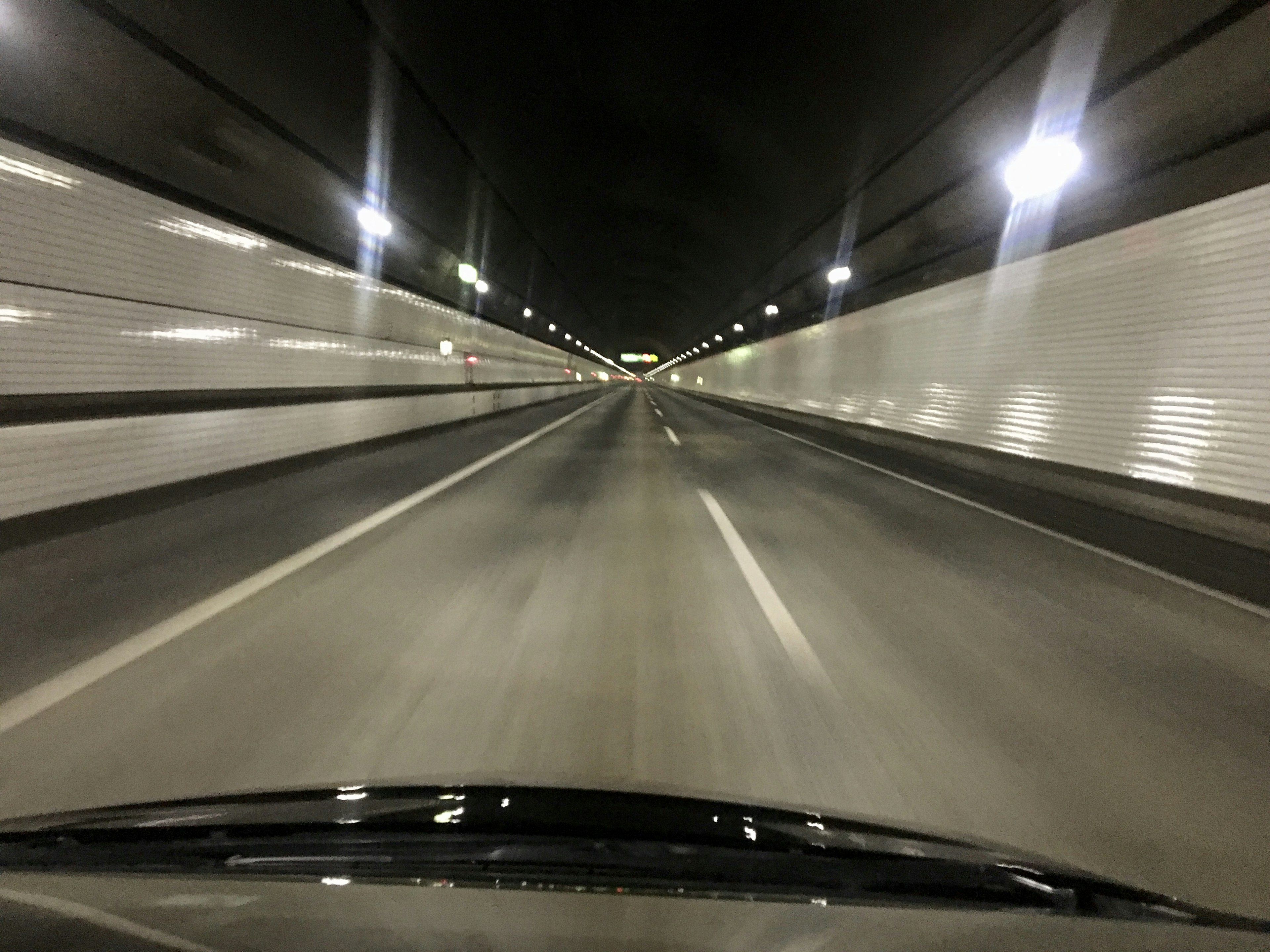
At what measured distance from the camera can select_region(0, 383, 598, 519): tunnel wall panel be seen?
7840 mm

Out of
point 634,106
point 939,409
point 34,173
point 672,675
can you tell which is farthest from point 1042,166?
point 34,173

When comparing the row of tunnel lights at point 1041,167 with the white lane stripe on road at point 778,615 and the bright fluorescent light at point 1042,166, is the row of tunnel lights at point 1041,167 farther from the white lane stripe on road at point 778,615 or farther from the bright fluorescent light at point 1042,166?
the white lane stripe on road at point 778,615

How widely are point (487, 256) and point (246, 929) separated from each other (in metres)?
25.8

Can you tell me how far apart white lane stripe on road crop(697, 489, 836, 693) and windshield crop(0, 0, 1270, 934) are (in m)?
0.07

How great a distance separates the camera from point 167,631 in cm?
568

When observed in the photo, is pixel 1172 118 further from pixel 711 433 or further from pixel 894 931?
pixel 711 433

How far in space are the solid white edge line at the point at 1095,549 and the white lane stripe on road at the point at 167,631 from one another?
7656mm

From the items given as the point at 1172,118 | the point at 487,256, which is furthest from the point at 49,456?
the point at 487,256

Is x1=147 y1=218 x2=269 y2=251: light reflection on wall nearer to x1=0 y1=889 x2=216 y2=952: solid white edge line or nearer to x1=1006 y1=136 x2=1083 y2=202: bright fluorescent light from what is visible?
x1=0 y1=889 x2=216 y2=952: solid white edge line

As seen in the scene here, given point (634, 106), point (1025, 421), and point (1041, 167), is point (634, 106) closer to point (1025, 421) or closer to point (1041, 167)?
point (1041, 167)

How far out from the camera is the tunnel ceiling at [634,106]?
889 cm

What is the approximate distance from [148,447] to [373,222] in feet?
30.5

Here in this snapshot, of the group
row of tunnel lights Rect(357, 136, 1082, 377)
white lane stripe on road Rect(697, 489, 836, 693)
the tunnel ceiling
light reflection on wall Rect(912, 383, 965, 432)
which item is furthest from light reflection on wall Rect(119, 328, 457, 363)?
light reflection on wall Rect(912, 383, 965, 432)

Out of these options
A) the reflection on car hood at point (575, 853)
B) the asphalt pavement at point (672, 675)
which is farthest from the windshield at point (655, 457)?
the reflection on car hood at point (575, 853)
